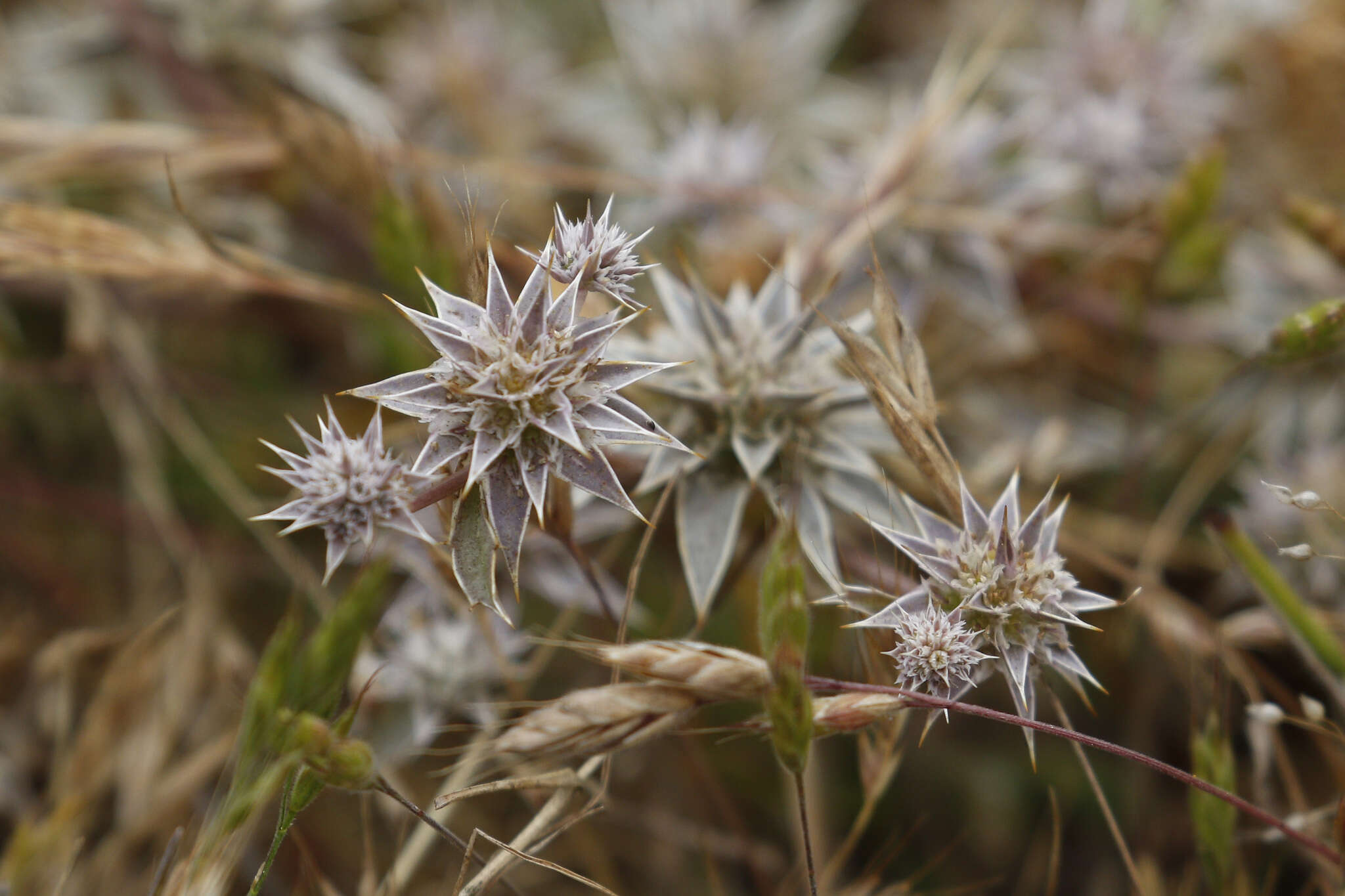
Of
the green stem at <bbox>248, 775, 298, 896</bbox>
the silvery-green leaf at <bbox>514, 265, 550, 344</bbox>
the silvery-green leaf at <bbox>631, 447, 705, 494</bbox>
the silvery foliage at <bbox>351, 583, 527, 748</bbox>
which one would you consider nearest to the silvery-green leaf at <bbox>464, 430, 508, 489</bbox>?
the silvery-green leaf at <bbox>514, 265, 550, 344</bbox>

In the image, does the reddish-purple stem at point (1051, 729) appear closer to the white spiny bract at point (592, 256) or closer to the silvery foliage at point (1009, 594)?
the silvery foliage at point (1009, 594)

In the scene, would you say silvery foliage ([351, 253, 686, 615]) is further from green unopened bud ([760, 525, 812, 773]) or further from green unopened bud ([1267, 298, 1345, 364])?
green unopened bud ([1267, 298, 1345, 364])

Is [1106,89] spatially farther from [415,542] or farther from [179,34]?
[179,34]

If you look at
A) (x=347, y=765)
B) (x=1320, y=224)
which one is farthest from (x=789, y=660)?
(x=1320, y=224)

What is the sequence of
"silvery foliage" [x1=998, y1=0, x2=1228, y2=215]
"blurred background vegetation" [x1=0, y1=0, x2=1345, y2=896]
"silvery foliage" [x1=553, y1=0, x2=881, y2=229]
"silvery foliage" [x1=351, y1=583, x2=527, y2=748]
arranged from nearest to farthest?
"silvery foliage" [x1=351, y1=583, x2=527, y2=748]
"blurred background vegetation" [x1=0, y1=0, x2=1345, y2=896]
"silvery foliage" [x1=998, y1=0, x2=1228, y2=215]
"silvery foliage" [x1=553, y1=0, x2=881, y2=229]

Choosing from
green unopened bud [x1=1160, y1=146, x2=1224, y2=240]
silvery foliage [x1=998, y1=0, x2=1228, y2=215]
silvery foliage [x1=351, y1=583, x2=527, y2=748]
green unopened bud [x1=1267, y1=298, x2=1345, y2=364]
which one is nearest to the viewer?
green unopened bud [x1=1267, y1=298, x2=1345, y2=364]

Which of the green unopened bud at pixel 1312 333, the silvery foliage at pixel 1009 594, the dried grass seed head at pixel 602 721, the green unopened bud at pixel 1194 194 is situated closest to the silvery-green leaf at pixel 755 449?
the silvery foliage at pixel 1009 594

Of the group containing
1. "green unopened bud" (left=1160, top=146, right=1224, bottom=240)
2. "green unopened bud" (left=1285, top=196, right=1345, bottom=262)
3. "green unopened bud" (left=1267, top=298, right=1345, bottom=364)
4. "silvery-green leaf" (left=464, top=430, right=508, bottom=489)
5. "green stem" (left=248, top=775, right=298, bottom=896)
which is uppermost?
"green unopened bud" (left=1160, top=146, right=1224, bottom=240)
